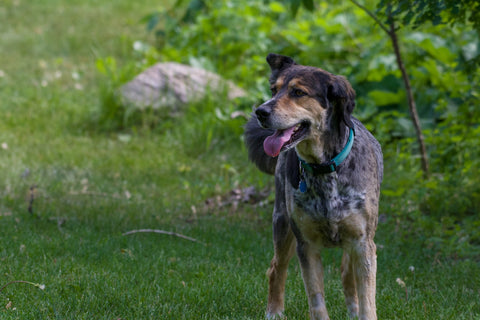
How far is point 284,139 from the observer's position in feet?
11.4

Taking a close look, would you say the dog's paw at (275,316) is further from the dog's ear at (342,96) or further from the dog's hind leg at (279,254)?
the dog's ear at (342,96)

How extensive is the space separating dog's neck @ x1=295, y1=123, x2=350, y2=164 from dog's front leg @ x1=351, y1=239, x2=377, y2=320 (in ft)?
1.86

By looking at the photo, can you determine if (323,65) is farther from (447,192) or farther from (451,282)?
(451,282)

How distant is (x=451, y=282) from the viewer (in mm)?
4953

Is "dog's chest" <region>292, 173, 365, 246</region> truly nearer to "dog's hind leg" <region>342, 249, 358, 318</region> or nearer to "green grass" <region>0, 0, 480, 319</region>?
"dog's hind leg" <region>342, 249, 358, 318</region>

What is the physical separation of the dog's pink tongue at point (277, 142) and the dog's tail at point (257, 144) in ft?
3.27

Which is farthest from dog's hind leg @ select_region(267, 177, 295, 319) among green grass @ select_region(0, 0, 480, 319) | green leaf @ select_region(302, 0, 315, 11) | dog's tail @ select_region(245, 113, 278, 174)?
green leaf @ select_region(302, 0, 315, 11)

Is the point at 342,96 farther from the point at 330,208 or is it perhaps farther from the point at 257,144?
the point at 257,144

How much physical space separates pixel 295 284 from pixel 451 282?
125 centimetres

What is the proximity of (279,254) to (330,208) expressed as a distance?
2.66ft

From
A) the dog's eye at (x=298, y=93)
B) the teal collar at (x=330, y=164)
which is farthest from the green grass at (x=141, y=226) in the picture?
the dog's eye at (x=298, y=93)

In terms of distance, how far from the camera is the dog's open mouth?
345cm

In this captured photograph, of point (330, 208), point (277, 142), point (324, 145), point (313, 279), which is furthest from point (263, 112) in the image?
point (313, 279)

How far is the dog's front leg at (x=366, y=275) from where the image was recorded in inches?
147
